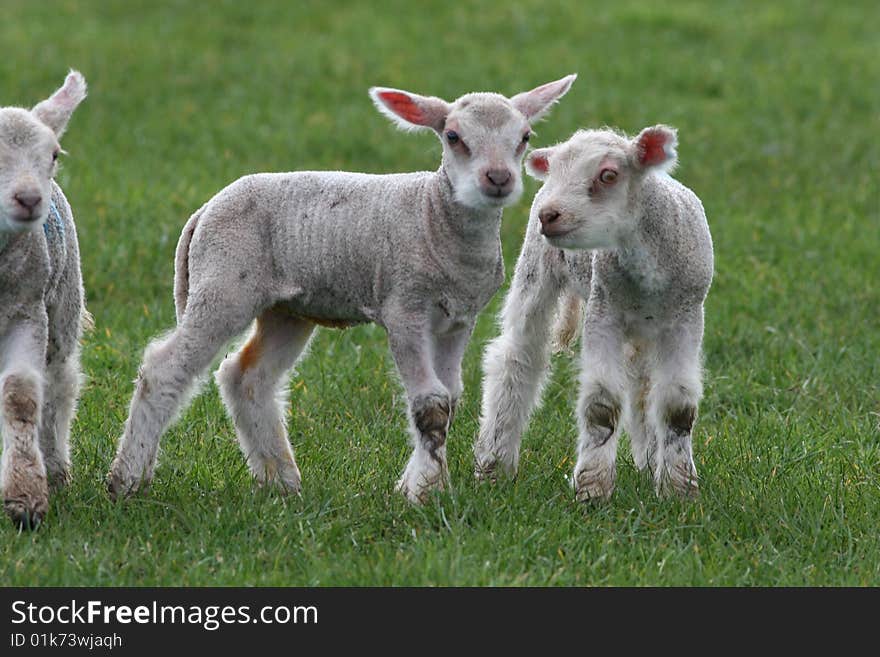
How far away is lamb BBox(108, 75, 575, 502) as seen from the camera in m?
6.27

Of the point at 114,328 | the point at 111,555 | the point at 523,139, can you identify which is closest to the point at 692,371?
the point at 523,139

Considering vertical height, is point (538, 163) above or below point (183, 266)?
above

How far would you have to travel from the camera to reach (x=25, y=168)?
5.84m

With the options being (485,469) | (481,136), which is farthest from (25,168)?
(485,469)

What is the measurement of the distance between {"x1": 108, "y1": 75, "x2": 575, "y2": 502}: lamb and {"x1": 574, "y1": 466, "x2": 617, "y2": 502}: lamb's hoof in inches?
23.1

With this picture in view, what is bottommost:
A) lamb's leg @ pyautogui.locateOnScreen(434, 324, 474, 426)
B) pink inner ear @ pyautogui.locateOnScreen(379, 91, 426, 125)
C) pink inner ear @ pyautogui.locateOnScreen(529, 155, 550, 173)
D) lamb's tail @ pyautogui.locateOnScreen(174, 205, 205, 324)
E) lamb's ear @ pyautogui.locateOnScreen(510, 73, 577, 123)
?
lamb's leg @ pyautogui.locateOnScreen(434, 324, 474, 426)

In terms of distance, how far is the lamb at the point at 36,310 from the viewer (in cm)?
581

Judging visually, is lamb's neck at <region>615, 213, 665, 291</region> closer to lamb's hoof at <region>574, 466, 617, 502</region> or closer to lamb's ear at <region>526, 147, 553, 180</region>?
lamb's ear at <region>526, 147, 553, 180</region>

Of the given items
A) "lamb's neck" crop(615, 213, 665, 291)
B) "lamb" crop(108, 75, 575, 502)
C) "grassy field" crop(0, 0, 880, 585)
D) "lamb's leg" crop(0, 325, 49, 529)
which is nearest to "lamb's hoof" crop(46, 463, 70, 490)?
"grassy field" crop(0, 0, 880, 585)

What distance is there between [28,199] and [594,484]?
101 inches

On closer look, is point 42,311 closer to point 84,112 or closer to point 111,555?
point 111,555

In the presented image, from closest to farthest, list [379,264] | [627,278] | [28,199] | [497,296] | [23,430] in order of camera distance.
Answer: [28,199], [23,430], [379,264], [627,278], [497,296]

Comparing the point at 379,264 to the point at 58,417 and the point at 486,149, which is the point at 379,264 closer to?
the point at 486,149

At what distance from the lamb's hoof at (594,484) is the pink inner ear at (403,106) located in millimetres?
1628
